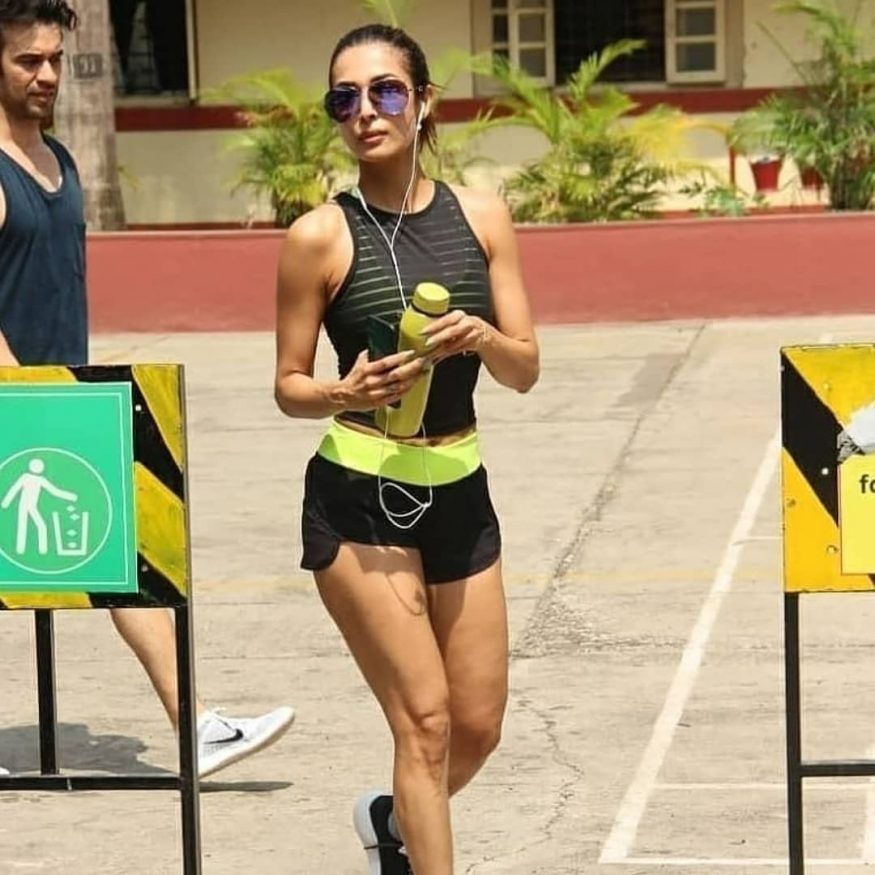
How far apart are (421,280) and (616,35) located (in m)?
16.9

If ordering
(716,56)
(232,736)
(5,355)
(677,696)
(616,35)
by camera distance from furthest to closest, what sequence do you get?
(616,35) < (716,56) < (677,696) < (232,736) < (5,355)

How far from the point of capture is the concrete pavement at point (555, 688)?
5672mm

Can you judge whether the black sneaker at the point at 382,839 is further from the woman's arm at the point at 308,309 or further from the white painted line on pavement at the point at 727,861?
the woman's arm at the point at 308,309

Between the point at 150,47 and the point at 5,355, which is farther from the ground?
the point at 150,47

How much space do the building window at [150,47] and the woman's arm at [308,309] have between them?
681 inches

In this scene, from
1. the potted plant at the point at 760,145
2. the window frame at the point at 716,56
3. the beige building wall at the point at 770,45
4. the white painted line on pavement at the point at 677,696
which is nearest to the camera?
the white painted line on pavement at the point at 677,696

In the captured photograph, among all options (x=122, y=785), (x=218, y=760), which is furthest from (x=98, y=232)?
(x=122, y=785)

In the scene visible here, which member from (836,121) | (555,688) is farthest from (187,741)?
(836,121)

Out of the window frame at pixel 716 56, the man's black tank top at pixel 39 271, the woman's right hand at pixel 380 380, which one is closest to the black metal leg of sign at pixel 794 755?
the woman's right hand at pixel 380 380

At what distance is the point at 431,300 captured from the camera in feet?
14.2

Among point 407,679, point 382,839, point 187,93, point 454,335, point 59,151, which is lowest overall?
point 382,839

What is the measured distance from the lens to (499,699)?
4.77 m

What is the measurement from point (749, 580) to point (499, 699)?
13.0ft

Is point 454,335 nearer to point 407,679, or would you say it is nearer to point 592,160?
point 407,679
